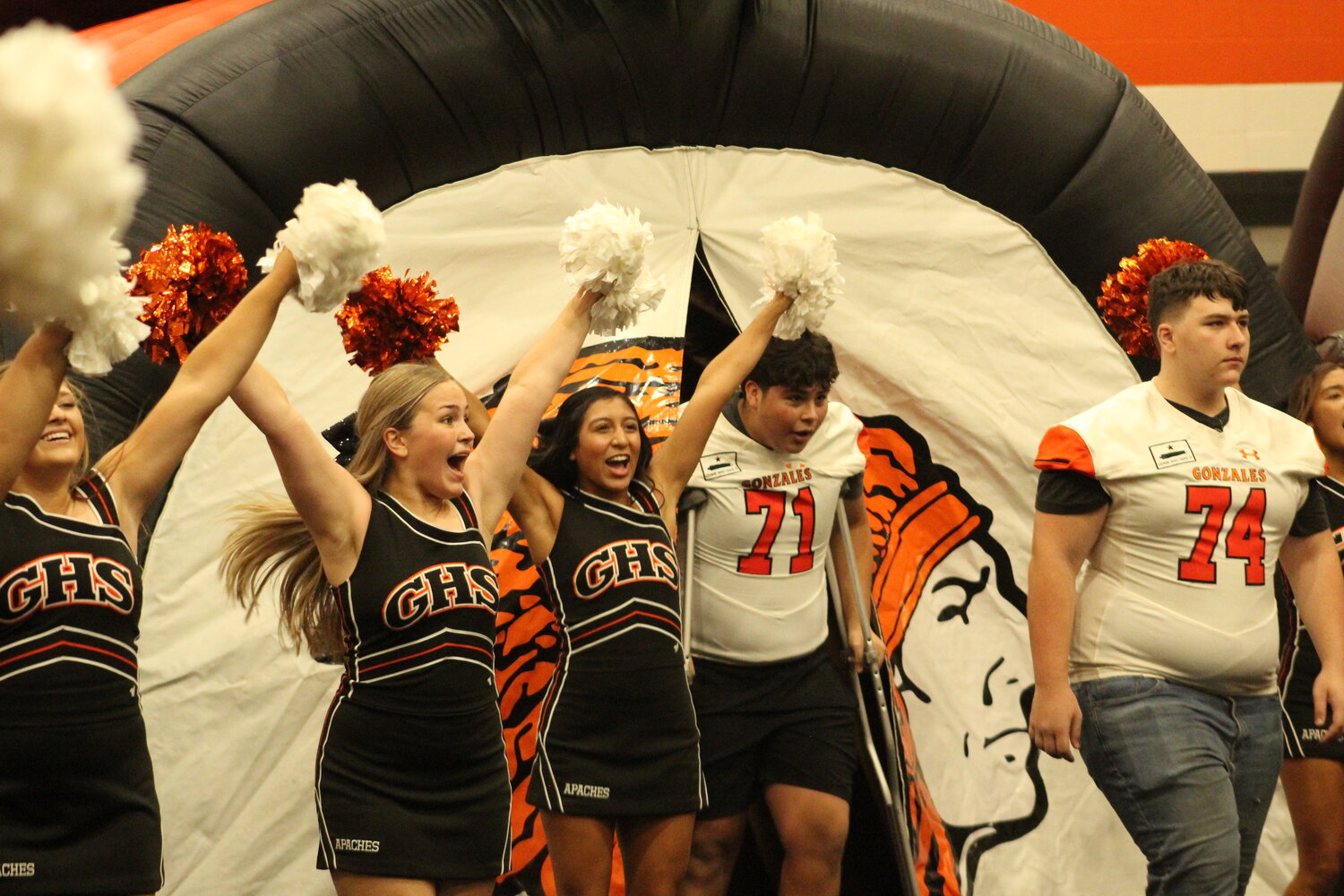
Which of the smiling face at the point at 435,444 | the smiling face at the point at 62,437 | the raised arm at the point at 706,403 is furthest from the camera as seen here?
the raised arm at the point at 706,403

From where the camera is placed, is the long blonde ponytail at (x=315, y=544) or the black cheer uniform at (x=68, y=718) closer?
the black cheer uniform at (x=68, y=718)

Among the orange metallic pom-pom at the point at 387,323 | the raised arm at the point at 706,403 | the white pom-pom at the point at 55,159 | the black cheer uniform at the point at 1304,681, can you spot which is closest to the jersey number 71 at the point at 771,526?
the raised arm at the point at 706,403

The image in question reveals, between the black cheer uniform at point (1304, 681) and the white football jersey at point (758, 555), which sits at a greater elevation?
the white football jersey at point (758, 555)

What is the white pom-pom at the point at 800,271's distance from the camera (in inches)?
127

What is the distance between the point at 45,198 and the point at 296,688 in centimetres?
244

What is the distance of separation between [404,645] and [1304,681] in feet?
7.85

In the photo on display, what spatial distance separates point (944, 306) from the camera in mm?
4145

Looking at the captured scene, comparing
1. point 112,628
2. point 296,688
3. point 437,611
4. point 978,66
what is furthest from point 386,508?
point 978,66

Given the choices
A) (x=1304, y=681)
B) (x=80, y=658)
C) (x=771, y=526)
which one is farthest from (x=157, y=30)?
(x=1304, y=681)

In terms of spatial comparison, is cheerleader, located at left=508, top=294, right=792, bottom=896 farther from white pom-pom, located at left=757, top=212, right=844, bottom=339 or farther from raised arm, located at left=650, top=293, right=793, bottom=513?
white pom-pom, located at left=757, top=212, right=844, bottom=339

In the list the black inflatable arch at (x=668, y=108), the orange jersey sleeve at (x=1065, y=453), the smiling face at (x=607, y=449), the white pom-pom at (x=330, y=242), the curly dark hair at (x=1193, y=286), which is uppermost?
the black inflatable arch at (x=668, y=108)

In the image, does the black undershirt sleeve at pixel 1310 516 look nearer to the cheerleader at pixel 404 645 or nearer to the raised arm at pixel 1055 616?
the raised arm at pixel 1055 616

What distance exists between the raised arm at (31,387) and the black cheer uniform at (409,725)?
28.5 inches

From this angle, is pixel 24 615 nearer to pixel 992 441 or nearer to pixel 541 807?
pixel 541 807
